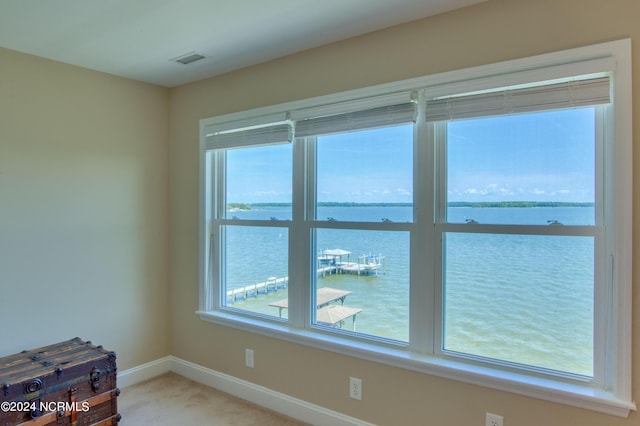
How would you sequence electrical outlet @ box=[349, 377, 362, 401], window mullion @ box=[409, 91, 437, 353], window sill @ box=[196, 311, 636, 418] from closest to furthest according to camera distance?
window sill @ box=[196, 311, 636, 418], window mullion @ box=[409, 91, 437, 353], electrical outlet @ box=[349, 377, 362, 401]

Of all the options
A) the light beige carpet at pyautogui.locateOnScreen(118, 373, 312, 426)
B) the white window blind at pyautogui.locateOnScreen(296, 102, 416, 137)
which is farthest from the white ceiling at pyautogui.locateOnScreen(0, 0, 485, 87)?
the light beige carpet at pyautogui.locateOnScreen(118, 373, 312, 426)

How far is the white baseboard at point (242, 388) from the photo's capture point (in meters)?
2.40

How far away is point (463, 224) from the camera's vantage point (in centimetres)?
205

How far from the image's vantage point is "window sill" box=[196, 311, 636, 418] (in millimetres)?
1672

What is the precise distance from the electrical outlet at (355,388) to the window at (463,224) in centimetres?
19

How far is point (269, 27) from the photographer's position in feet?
7.16

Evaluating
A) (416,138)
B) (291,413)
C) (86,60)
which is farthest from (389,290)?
(86,60)

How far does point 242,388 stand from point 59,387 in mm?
1181

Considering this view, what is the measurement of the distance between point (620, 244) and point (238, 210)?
2.42 metres

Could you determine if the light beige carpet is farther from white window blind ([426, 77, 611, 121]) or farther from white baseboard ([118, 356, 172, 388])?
white window blind ([426, 77, 611, 121])

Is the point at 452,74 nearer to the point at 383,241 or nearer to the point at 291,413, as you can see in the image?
the point at 383,241

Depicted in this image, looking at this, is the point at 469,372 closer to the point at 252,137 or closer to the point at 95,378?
the point at 252,137

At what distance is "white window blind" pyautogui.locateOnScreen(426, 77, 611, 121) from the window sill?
4.26ft

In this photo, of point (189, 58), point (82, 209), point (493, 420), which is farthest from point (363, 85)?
point (82, 209)
